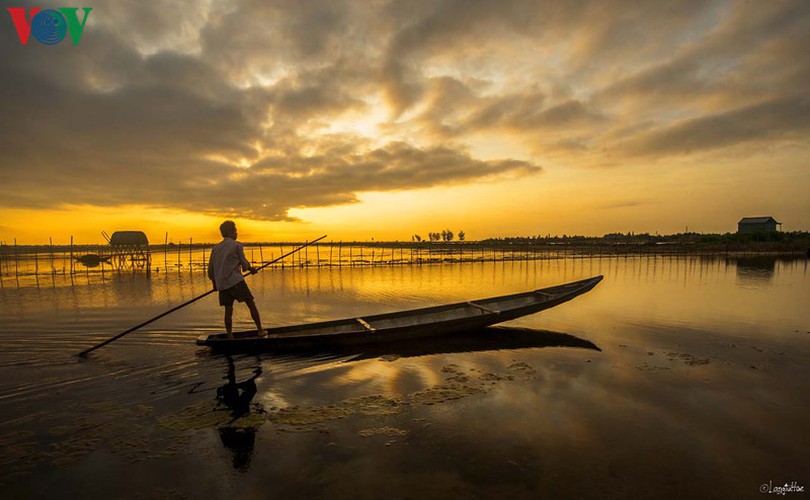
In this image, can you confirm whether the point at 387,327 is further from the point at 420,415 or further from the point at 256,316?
the point at 420,415

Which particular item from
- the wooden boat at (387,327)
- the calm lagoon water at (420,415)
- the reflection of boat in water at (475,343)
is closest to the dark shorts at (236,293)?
the wooden boat at (387,327)

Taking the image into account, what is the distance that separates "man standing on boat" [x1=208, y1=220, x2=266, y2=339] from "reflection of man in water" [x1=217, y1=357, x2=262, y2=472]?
1140mm

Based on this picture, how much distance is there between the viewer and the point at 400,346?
25.9 ft

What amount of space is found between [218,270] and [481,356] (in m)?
5.27

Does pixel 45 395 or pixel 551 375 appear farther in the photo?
pixel 551 375

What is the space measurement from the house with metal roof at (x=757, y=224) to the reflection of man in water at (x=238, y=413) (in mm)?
94090

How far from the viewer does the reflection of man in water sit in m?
3.85

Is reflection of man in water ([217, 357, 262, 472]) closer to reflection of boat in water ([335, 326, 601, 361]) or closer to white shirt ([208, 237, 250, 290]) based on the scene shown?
white shirt ([208, 237, 250, 290])

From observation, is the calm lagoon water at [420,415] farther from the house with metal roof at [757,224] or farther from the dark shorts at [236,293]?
the house with metal roof at [757,224]

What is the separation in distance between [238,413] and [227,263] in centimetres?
316

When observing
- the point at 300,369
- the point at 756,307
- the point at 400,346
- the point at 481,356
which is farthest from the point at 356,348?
the point at 756,307

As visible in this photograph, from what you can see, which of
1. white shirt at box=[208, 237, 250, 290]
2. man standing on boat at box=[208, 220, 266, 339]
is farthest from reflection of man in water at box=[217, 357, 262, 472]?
white shirt at box=[208, 237, 250, 290]

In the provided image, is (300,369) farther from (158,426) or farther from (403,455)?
(403,455)

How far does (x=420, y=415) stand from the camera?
475 cm
